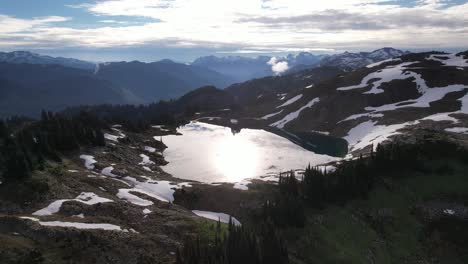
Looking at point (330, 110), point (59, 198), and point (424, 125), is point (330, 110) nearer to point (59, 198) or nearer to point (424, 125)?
point (424, 125)

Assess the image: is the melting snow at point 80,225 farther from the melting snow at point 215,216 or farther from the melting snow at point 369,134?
the melting snow at point 369,134

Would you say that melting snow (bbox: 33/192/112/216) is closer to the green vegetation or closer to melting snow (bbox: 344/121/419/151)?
the green vegetation

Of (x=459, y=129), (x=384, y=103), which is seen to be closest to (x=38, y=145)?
(x=459, y=129)

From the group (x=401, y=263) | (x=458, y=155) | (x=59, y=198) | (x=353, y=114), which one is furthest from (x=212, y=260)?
(x=353, y=114)

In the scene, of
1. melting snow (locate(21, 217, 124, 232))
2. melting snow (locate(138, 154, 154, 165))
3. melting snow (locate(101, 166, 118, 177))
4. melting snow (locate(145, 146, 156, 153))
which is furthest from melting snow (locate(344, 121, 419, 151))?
melting snow (locate(21, 217, 124, 232))

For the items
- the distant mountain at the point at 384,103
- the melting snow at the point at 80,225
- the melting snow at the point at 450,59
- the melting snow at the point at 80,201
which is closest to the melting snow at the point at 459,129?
the distant mountain at the point at 384,103

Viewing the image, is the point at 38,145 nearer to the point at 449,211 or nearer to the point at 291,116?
the point at 449,211
